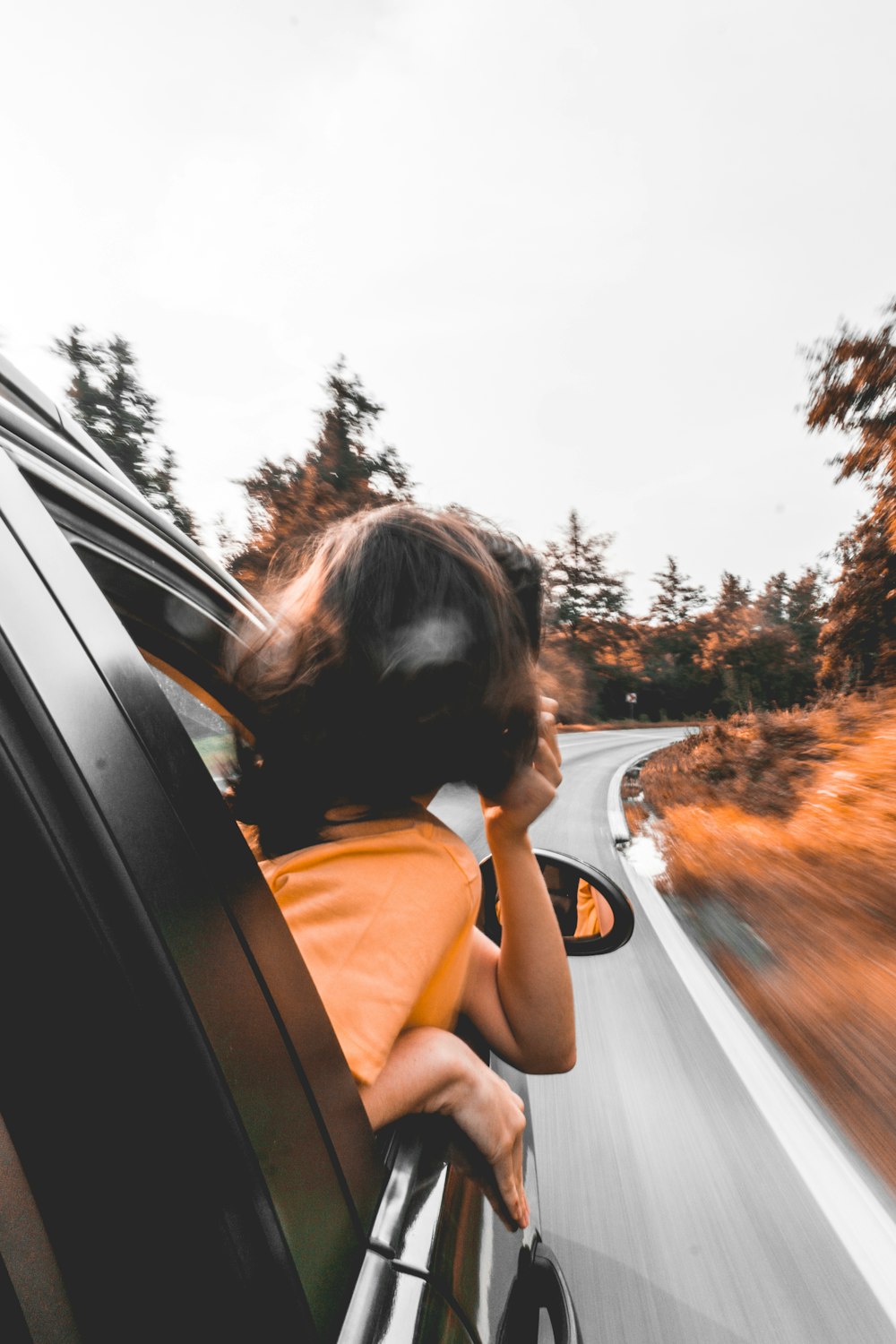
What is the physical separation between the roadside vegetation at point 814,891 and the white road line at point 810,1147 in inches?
5.1

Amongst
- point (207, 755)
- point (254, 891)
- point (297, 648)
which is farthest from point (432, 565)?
point (207, 755)

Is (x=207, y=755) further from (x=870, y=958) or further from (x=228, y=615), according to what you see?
(x=870, y=958)

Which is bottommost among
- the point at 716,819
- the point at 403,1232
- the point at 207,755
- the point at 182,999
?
the point at 716,819

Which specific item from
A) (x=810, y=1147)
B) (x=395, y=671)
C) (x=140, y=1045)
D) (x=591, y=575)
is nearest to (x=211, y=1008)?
(x=140, y=1045)

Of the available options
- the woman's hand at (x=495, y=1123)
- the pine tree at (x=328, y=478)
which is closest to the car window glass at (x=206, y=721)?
the woman's hand at (x=495, y=1123)

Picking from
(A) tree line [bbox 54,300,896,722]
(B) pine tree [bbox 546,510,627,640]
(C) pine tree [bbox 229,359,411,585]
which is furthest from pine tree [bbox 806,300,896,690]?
(B) pine tree [bbox 546,510,627,640]

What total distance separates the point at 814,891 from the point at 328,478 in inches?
966

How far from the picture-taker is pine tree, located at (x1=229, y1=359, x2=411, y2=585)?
64.6ft

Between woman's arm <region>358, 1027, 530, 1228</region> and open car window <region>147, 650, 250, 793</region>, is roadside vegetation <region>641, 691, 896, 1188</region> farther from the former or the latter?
open car window <region>147, 650, 250, 793</region>

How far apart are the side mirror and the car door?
849 mm

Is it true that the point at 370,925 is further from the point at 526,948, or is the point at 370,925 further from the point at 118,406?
the point at 118,406

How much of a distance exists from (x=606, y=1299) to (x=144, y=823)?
1.98 m

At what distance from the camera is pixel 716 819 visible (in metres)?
8.70

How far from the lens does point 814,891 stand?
→ 5.37 metres
